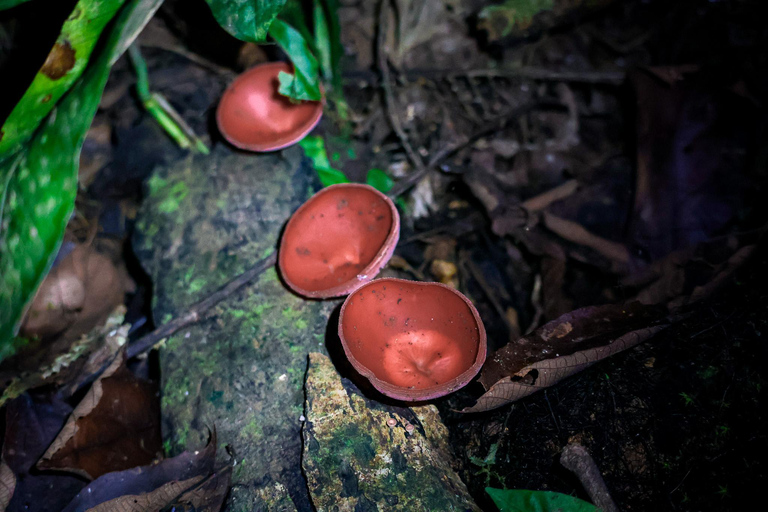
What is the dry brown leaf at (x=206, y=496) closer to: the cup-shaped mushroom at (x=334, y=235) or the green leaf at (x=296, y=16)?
the cup-shaped mushroom at (x=334, y=235)

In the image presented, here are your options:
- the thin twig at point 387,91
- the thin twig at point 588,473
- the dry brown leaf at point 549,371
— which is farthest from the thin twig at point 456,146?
the thin twig at point 588,473

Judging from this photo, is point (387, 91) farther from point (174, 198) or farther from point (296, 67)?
point (174, 198)

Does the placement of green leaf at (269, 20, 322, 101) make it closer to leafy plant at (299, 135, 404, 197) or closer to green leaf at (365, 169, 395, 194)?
leafy plant at (299, 135, 404, 197)

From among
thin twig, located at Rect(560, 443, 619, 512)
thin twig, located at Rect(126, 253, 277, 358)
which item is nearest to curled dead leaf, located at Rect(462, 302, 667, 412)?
thin twig, located at Rect(560, 443, 619, 512)

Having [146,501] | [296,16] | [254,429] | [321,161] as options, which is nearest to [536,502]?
[254,429]

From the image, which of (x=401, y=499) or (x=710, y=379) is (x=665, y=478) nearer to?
(x=710, y=379)

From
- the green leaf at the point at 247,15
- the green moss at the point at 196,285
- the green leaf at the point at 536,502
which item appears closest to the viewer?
the green leaf at the point at 536,502
